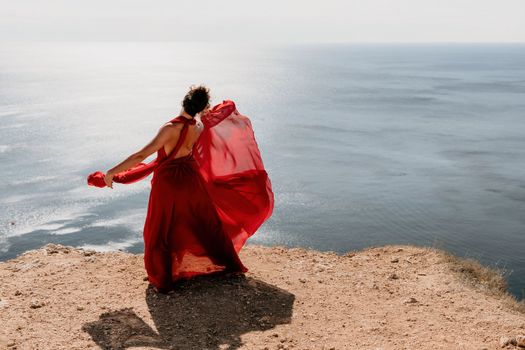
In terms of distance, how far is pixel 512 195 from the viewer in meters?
28.1

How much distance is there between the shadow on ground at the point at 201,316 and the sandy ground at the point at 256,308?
0.5 inches

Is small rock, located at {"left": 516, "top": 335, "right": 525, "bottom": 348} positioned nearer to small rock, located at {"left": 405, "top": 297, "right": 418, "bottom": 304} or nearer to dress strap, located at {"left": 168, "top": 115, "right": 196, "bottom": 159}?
small rock, located at {"left": 405, "top": 297, "right": 418, "bottom": 304}

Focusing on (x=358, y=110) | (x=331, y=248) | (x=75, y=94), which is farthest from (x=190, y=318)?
(x=75, y=94)

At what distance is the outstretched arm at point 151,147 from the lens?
6391 mm

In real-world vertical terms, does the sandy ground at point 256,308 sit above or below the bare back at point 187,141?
below

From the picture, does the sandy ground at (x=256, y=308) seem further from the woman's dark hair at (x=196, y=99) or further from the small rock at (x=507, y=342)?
the woman's dark hair at (x=196, y=99)

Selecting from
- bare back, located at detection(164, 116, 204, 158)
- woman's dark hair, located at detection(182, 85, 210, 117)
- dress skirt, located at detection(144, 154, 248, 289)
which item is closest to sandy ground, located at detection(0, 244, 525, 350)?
dress skirt, located at detection(144, 154, 248, 289)

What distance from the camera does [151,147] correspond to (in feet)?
21.1

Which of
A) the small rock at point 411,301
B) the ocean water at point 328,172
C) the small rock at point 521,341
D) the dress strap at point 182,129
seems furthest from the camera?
the ocean water at point 328,172

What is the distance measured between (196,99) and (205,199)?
1.26m

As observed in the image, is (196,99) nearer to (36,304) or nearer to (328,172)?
(36,304)

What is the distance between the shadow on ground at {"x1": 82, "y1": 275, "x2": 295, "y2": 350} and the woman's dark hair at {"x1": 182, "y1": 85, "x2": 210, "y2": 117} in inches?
88.5

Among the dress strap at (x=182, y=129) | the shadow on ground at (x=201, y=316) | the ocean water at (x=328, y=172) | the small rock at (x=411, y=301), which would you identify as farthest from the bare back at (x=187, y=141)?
the ocean water at (x=328, y=172)

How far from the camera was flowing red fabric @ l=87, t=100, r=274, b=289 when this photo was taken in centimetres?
679
